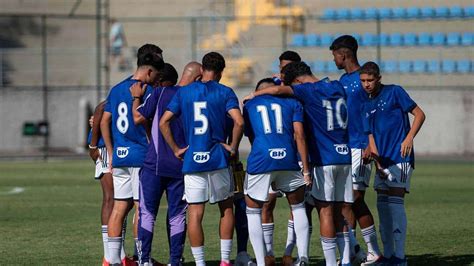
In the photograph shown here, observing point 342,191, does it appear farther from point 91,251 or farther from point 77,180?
point 77,180

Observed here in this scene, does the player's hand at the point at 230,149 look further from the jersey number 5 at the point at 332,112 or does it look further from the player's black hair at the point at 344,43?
the player's black hair at the point at 344,43

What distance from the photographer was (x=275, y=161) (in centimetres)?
1056

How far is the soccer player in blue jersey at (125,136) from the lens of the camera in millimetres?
11016

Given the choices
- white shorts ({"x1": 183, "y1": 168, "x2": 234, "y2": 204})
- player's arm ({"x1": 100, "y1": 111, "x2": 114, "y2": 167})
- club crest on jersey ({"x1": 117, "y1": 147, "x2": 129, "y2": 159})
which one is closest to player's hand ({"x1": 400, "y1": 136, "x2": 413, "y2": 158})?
white shorts ({"x1": 183, "y1": 168, "x2": 234, "y2": 204})

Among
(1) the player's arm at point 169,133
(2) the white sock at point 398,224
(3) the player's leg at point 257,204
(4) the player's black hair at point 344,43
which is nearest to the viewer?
(1) the player's arm at point 169,133

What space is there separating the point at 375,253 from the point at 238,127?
2467 mm

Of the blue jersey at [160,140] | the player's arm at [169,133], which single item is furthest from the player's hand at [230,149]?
the blue jersey at [160,140]

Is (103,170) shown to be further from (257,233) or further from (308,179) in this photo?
(308,179)

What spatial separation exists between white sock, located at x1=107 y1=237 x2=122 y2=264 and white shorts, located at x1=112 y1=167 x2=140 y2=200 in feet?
1.44

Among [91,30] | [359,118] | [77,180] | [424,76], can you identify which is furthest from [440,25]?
[359,118]

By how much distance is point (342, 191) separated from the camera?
428 inches

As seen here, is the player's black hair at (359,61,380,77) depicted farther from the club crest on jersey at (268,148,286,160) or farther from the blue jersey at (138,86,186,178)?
the blue jersey at (138,86,186,178)

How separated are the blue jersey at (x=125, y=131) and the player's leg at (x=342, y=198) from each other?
2.00m

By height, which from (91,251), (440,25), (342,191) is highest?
(440,25)
